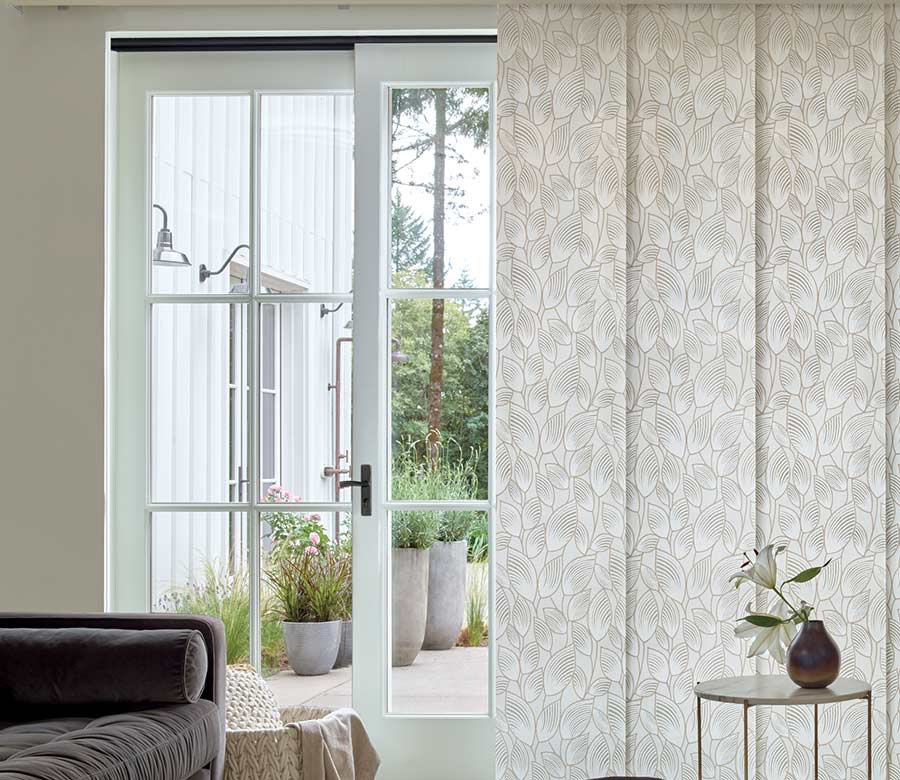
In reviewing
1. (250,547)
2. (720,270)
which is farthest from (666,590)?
(250,547)

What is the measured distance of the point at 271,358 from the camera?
3.21m

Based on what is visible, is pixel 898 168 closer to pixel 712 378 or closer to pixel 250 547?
pixel 712 378

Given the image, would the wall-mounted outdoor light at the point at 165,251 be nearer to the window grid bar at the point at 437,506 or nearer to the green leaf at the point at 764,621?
the window grid bar at the point at 437,506

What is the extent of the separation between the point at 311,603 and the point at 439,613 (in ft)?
1.37

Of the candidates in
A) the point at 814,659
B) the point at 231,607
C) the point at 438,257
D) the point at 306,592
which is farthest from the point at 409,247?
the point at 814,659

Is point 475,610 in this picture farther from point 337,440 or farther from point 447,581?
point 337,440

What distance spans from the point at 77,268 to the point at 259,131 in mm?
714

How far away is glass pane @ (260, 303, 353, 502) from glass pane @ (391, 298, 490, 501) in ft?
0.59

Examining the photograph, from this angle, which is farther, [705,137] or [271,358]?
[271,358]

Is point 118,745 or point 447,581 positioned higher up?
point 447,581

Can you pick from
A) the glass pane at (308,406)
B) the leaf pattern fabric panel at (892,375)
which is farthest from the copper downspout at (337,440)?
the leaf pattern fabric panel at (892,375)

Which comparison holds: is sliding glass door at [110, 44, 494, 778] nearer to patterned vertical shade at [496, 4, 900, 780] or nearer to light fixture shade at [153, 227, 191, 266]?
light fixture shade at [153, 227, 191, 266]

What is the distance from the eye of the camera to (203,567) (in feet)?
10.5

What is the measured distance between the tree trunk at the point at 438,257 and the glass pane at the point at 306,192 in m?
0.28
